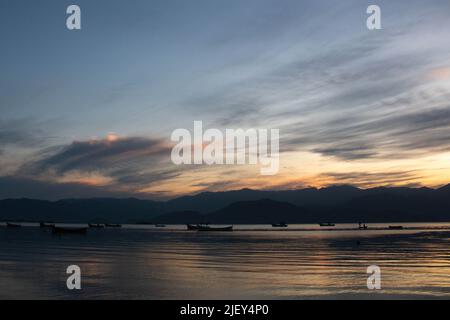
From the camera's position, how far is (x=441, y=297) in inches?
1045

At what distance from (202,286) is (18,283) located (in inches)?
495

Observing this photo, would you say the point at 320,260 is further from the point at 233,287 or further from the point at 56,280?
the point at 56,280
